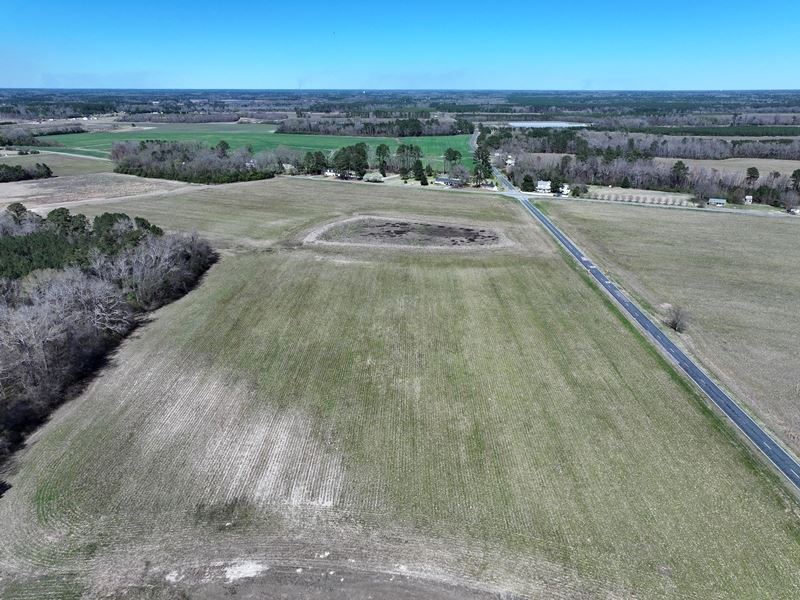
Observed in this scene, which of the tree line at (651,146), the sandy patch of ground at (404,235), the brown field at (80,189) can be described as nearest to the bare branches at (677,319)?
the sandy patch of ground at (404,235)

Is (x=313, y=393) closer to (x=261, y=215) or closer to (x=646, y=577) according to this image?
(x=646, y=577)

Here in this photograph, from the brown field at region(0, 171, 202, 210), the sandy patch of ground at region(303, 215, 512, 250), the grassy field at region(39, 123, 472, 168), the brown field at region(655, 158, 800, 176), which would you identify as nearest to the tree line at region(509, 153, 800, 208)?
the brown field at region(655, 158, 800, 176)

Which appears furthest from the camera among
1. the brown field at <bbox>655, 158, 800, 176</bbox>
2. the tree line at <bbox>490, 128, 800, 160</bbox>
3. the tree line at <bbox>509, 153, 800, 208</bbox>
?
the tree line at <bbox>490, 128, 800, 160</bbox>

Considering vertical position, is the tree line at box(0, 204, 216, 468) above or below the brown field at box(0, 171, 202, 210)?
below

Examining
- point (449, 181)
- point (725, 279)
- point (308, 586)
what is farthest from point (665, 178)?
point (308, 586)

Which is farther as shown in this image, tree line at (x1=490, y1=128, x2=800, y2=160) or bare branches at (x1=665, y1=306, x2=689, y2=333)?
tree line at (x1=490, y1=128, x2=800, y2=160)

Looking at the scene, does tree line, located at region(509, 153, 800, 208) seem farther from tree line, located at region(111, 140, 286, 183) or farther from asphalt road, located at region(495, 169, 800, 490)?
tree line, located at region(111, 140, 286, 183)
